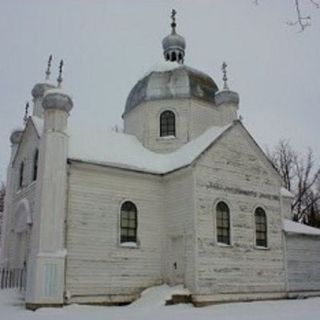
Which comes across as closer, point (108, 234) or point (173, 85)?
point (108, 234)

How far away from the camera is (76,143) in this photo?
20875 millimetres

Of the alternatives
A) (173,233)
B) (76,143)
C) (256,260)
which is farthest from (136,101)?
(256,260)

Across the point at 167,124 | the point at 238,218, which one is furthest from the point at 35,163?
the point at 238,218

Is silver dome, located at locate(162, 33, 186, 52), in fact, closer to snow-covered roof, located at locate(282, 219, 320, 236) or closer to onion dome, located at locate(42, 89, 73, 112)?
onion dome, located at locate(42, 89, 73, 112)

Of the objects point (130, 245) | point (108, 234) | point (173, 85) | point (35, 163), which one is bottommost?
point (130, 245)

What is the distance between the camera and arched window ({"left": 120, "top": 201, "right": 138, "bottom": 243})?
19.9 metres

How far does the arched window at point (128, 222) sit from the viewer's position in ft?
65.4

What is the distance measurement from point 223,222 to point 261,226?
→ 2423 mm

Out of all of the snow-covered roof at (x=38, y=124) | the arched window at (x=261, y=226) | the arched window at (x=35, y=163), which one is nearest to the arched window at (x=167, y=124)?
the arched window at (x=261, y=226)

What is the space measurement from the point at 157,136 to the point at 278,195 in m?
6.84

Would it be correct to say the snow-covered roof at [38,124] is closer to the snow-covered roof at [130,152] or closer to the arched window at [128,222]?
the snow-covered roof at [130,152]

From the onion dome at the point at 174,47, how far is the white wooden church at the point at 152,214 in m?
4.84

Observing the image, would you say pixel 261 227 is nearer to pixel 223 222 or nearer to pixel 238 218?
pixel 238 218

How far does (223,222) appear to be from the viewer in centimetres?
2066
